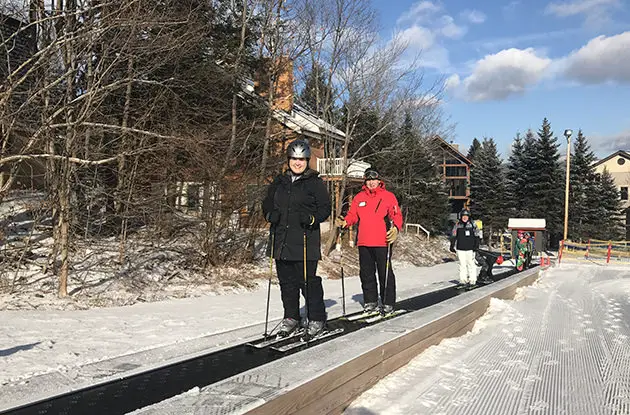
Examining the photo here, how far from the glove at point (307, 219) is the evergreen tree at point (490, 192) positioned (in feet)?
149

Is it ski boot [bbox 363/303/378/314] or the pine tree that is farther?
the pine tree

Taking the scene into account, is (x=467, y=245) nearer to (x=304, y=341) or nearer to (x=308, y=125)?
(x=304, y=341)

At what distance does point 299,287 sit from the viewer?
5027mm

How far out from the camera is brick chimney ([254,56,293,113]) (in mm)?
17078

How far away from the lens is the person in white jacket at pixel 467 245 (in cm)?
1054

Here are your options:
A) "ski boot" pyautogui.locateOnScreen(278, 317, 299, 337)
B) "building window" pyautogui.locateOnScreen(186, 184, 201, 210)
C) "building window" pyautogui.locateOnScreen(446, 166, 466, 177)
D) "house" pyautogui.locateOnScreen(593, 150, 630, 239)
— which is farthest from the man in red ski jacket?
"building window" pyautogui.locateOnScreen(446, 166, 466, 177)

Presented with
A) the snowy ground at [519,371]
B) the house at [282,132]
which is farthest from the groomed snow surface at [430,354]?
the house at [282,132]

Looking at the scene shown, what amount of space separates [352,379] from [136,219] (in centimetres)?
939

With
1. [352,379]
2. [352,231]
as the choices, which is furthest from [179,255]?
[352,231]

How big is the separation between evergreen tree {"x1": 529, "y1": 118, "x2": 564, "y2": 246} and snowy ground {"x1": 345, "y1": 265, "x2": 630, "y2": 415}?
133 feet

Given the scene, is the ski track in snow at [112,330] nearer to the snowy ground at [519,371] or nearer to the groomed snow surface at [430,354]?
the groomed snow surface at [430,354]

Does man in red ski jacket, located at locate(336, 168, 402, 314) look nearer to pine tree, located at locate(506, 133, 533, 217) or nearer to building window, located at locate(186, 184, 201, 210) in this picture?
building window, located at locate(186, 184, 201, 210)

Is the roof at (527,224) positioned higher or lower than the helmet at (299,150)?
lower

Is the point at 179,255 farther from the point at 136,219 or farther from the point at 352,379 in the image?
the point at 352,379
